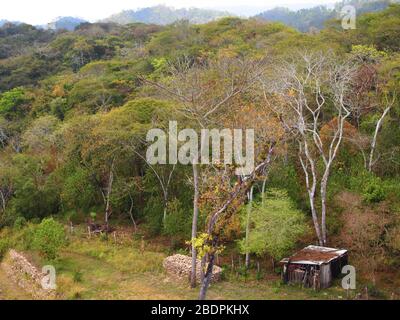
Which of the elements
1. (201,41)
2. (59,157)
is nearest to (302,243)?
(59,157)

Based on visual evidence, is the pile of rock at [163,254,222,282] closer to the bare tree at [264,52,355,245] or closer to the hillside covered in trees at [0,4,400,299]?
the hillside covered in trees at [0,4,400,299]

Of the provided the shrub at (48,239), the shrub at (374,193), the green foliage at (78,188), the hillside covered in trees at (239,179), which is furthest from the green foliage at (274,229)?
the green foliage at (78,188)

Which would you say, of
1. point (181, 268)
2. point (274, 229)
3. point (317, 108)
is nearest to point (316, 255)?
point (274, 229)

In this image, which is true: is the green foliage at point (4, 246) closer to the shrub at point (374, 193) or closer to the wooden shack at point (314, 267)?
the wooden shack at point (314, 267)

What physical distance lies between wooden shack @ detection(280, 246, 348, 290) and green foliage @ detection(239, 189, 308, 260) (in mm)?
616

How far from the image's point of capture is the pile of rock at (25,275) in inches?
663

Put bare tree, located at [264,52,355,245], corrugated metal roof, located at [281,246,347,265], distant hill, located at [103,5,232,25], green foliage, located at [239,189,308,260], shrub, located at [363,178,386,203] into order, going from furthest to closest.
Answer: distant hill, located at [103,5,232,25] → bare tree, located at [264,52,355,245] → shrub, located at [363,178,386,203] → green foliage, located at [239,189,308,260] → corrugated metal roof, located at [281,246,347,265]

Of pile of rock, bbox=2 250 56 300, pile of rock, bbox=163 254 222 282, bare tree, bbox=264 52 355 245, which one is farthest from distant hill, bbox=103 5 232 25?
pile of rock, bbox=163 254 222 282

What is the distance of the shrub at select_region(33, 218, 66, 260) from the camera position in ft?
62.6

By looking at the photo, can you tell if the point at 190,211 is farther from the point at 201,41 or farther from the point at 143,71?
the point at 201,41

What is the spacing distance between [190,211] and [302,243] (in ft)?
16.4

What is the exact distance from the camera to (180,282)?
58.4 ft

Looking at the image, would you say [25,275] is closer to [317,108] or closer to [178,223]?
[178,223]

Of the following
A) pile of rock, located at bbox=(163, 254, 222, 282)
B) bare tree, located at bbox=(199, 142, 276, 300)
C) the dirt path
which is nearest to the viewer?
bare tree, located at bbox=(199, 142, 276, 300)
